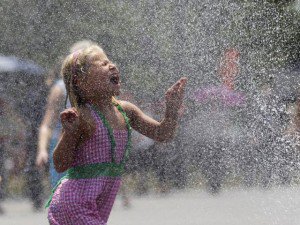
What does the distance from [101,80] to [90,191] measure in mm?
442

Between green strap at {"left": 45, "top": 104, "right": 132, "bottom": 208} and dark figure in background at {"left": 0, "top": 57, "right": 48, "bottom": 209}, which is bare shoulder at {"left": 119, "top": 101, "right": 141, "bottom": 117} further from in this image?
dark figure in background at {"left": 0, "top": 57, "right": 48, "bottom": 209}

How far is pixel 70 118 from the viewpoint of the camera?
10.8ft

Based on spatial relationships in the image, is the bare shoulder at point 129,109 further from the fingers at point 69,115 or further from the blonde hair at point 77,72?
the fingers at point 69,115

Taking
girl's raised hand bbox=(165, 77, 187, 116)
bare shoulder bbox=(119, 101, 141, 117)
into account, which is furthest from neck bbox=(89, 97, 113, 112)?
girl's raised hand bbox=(165, 77, 187, 116)

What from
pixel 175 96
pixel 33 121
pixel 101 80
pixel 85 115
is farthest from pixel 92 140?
pixel 33 121

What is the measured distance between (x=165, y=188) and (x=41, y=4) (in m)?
1.84

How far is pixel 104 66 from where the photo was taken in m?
3.61

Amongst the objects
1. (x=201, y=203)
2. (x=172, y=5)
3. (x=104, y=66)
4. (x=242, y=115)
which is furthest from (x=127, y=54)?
(x=104, y=66)

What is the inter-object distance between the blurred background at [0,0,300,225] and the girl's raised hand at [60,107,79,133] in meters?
3.18

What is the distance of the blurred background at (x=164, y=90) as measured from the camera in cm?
681

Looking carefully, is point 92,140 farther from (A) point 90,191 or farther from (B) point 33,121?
(B) point 33,121

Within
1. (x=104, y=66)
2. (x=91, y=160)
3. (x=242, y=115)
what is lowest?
(x=242, y=115)

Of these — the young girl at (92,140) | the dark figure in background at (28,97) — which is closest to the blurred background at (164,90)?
the dark figure in background at (28,97)

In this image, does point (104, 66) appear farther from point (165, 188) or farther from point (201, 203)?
point (165, 188)
